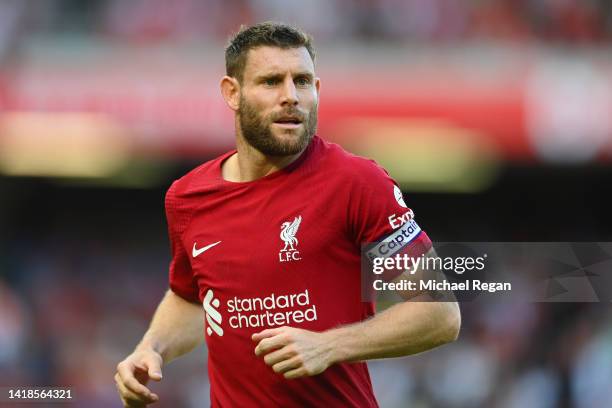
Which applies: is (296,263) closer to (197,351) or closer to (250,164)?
(250,164)

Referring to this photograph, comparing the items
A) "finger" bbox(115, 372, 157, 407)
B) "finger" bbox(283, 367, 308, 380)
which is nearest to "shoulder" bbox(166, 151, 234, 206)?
"finger" bbox(115, 372, 157, 407)

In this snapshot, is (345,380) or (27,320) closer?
(345,380)

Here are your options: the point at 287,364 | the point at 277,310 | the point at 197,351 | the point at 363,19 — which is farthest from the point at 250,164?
the point at 363,19

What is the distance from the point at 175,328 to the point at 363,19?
7842mm

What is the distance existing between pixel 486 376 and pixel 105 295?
4379 mm

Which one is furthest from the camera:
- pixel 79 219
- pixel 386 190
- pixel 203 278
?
pixel 79 219

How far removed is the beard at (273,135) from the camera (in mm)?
4047

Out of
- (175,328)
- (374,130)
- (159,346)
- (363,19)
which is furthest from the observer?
(363,19)

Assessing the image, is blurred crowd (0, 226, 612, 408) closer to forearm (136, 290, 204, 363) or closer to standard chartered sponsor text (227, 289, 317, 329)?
forearm (136, 290, 204, 363)

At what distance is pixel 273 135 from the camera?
161 inches

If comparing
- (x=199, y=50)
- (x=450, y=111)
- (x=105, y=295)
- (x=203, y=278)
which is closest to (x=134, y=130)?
(x=199, y=50)

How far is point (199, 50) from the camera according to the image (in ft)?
37.8

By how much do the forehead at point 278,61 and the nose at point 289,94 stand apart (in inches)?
1.9

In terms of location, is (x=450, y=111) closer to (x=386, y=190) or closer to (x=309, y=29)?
(x=309, y=29)
